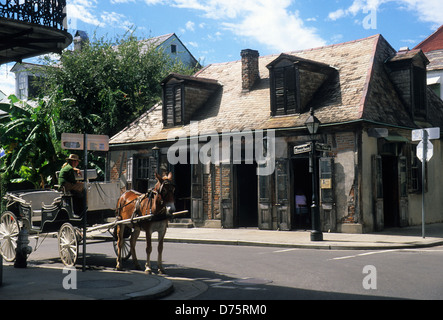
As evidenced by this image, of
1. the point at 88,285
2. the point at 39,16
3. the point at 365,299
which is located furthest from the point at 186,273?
the point at 39,16

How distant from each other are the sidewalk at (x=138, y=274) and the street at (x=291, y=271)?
0.54 meters

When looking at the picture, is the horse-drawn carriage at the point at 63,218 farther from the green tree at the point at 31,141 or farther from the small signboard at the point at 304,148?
the green tree at the point at 31,141

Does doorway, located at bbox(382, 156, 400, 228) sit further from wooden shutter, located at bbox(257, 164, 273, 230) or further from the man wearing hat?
the man wearing hat

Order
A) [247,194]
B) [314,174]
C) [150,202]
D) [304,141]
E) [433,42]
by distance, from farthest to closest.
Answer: [433,42], [247,194], [304,141], [314,174], [150,202]

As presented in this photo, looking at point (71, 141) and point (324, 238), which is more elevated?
point (71, 141)

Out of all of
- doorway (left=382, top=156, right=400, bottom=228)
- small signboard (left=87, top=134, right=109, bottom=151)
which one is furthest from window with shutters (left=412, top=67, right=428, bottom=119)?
small signboard (left=87, top=134, right=109, bottom=151)

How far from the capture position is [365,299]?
7324 millimetres

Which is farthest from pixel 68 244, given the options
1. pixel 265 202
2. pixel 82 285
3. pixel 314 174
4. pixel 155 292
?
pixel 265 202

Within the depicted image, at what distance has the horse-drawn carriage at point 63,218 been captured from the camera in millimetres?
10766

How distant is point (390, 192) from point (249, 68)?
8.28m

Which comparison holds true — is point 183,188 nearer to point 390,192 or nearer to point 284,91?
point 284,91

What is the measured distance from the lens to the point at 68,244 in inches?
423

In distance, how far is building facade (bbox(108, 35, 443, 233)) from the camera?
18.2 metres

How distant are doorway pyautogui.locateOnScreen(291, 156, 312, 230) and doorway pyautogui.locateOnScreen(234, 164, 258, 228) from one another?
1953 millimetres
